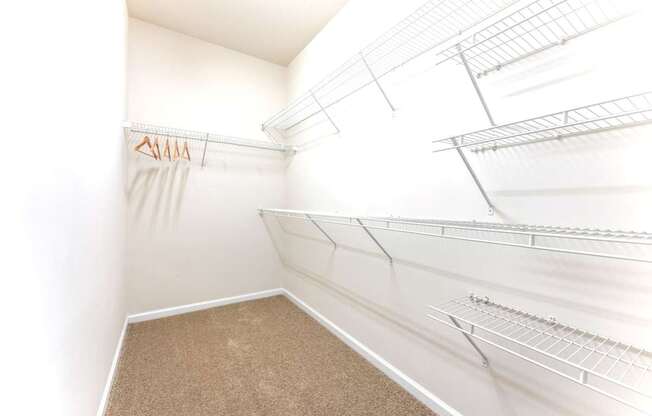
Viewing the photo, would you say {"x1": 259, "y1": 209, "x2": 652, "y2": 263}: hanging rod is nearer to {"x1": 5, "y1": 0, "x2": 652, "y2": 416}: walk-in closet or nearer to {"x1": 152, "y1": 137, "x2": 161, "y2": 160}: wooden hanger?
{"x1": 5, "y1": 0, "x2": 652, "y2": 416}: walk-in closet

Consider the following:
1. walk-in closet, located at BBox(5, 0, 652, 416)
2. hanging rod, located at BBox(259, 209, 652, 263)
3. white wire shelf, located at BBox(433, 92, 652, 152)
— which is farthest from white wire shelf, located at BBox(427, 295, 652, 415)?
white wire shelf, located at BBox(433, 92, 652, 152)

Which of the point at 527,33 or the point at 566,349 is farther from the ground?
the point at 527,33

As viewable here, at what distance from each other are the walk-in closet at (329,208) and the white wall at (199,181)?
2cm

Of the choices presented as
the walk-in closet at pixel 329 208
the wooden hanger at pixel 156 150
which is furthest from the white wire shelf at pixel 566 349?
the wooden hanger at pixel 156 150

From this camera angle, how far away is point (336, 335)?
2.21 meters

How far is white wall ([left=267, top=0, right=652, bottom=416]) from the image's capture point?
89 centimetres

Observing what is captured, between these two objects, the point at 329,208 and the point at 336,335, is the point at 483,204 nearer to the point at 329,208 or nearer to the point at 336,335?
the point at 329,208

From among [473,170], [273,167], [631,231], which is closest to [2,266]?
[473,170]

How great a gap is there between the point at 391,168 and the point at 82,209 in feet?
4.91

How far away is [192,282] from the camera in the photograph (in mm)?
2615

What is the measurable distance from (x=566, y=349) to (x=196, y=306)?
2.71 metres

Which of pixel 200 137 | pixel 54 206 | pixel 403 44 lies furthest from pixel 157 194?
pixel 403 44

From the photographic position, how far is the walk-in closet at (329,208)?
814 mm

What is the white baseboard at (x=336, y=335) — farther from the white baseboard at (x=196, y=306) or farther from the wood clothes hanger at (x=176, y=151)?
the wood clothes hanger at (x=176, y=151)
